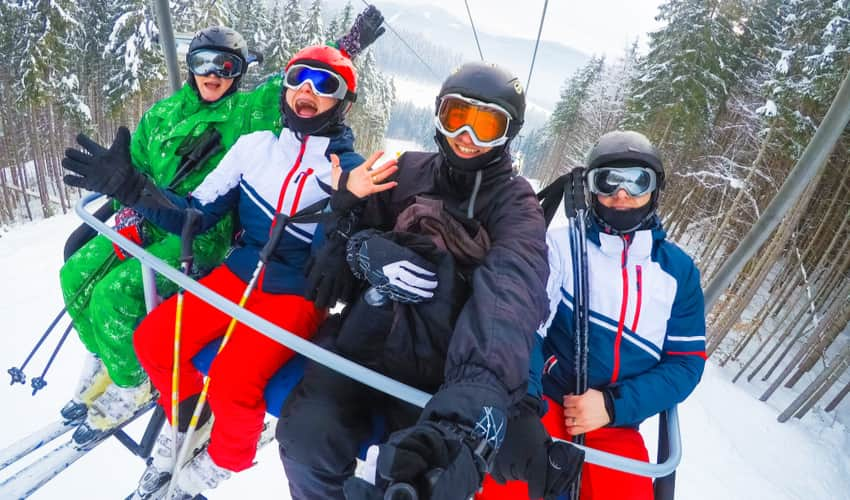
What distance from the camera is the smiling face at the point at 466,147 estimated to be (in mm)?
2127

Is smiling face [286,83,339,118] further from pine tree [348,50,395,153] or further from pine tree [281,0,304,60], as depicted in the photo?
pine tree [348,50,395,153]

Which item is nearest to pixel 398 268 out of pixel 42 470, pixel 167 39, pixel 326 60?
pixel 326 60

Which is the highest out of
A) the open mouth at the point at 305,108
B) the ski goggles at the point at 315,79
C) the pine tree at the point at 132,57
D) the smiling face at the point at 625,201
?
the ski goggles at the point at 315,79

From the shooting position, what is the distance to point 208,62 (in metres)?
3.05

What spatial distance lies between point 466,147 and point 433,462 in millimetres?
1478

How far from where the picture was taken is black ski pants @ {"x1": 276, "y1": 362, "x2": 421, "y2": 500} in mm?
1850

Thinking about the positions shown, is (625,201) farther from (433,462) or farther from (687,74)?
(687,74)

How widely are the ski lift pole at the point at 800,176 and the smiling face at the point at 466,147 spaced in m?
2.39

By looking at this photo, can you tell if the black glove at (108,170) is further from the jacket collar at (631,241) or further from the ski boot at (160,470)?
the jacket collar at (631,241)

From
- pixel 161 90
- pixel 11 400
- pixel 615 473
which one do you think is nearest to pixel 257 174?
pixel 615 473

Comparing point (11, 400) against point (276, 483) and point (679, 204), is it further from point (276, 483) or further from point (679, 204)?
point (679, 204)

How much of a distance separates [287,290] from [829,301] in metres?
19.9

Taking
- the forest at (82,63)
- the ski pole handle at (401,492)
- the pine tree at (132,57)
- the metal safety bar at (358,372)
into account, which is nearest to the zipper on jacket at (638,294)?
the metal safety bar at (358,372)

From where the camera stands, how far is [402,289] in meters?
1.81
